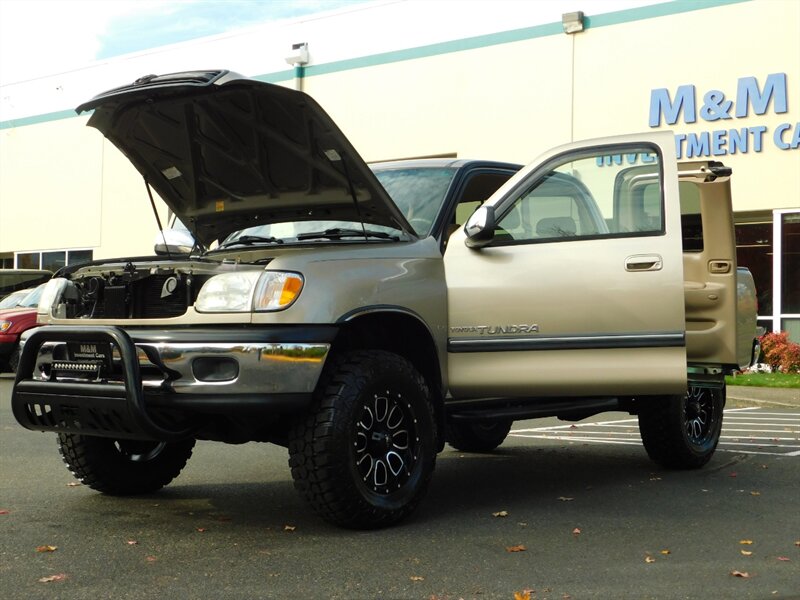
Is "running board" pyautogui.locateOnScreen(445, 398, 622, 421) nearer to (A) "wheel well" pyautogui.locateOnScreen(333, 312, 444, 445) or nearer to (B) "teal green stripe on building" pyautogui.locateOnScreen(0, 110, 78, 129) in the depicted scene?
(A) "wheel well" pyautogui.locateOnScreen(333, 312, 444, 445)

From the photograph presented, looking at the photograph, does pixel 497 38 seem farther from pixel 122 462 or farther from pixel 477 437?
pixel 122 462

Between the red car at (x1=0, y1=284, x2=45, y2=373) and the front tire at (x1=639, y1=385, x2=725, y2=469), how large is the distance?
11542 millimetres

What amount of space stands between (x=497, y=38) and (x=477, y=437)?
15.3 m

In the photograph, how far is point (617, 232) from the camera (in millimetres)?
6258

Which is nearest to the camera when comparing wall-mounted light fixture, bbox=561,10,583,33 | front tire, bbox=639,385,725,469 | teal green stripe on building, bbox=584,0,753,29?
front tire, bbox=639,385,725,469

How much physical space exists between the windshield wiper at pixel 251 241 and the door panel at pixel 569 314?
41.4 inches

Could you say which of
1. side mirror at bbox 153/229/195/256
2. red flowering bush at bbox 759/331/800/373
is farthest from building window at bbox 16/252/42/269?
side mirror at bbox 153/229/195/256

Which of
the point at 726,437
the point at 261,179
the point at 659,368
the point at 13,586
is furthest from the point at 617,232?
the point at 726,437

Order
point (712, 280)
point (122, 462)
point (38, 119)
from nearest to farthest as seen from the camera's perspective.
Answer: point (122, 462)
point (712, 280)
point (38, 119)

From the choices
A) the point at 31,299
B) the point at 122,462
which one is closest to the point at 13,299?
the point at 31,299

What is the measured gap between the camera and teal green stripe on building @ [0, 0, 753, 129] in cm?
2036

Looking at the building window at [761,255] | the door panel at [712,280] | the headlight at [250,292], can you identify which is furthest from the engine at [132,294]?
the building window at [761,255]

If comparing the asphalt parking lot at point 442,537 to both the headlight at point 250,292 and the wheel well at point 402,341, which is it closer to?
the wheel well at point 402,341

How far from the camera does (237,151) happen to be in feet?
20.8
